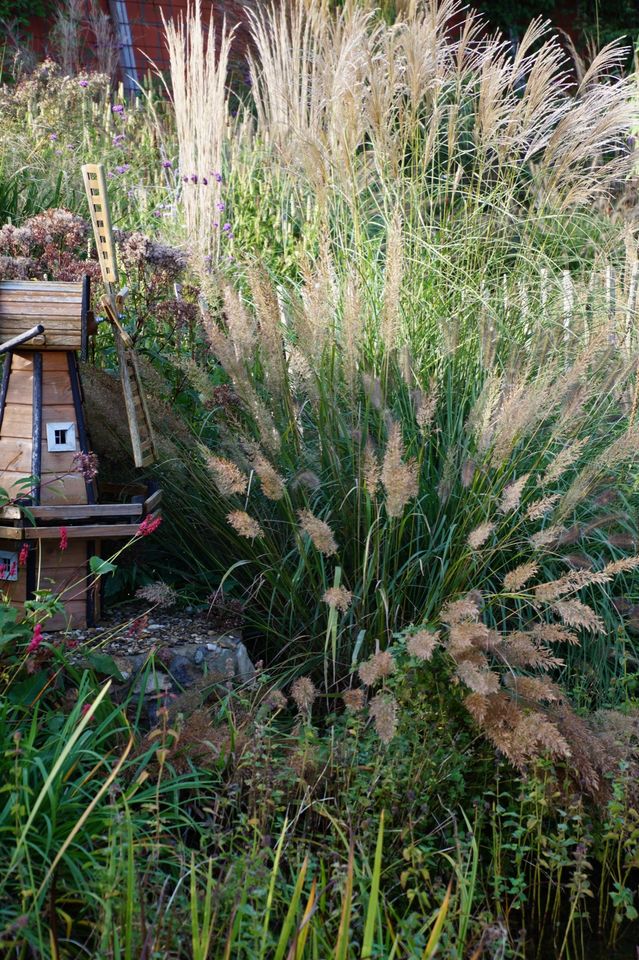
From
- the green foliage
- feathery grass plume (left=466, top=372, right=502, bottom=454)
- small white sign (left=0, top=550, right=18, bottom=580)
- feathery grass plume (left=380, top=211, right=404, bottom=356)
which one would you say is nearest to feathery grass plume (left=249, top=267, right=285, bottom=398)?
feathery grass plume (left=380, top=211, right=404, bottom=356)

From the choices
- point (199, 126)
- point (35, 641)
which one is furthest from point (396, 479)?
point (199, 126)

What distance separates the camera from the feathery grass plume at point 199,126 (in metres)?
6.09

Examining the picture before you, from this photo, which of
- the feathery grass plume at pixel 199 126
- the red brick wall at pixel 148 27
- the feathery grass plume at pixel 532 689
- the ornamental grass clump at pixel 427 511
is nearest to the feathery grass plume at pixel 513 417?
the ornamental grass clump at pixel 427 511

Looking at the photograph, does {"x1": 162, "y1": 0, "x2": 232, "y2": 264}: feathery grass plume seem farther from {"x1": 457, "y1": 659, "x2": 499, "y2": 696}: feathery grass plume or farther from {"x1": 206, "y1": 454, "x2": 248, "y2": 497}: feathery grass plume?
{"x1": 457, "y1": 659, "x2": 499, "y2": 696}: feathery grass plume

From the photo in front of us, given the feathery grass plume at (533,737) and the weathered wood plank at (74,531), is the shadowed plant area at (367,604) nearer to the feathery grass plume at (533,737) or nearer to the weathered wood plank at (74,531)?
the feathery grass plume at (533,737)

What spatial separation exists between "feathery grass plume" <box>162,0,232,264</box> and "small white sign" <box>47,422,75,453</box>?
296 cm

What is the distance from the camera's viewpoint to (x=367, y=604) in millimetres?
3393

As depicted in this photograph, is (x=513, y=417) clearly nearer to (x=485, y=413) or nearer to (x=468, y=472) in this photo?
(x=485, y=413)

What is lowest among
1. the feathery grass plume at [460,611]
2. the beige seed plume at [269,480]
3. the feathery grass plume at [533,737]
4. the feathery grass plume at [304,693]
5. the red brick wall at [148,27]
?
the feathery grass plume at [533,737]

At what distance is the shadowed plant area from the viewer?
2.40 m

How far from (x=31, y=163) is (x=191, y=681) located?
444 cm

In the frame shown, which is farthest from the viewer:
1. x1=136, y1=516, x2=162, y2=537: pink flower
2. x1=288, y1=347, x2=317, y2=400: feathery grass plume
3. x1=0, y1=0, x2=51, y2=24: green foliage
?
x1=0, y1=0, x2=51, y2=24: green foliage

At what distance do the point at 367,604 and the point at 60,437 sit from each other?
1157 mm

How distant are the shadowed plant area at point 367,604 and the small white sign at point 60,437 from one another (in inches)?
13.0
